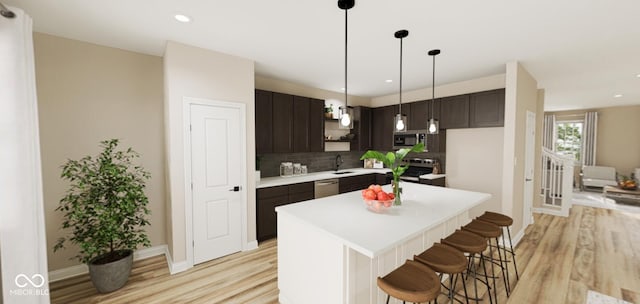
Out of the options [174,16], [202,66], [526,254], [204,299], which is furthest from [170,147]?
[526,254]

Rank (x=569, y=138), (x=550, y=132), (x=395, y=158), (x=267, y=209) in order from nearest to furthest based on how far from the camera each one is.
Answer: (x=395, y=158)
(x=267, y=209)
(x=569, y=138)
(x=550, y=132)

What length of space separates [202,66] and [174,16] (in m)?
0.76

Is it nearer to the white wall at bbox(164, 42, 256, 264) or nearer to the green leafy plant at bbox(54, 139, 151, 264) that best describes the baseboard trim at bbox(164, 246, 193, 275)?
the white wall at bbox(164, 42, 256, 264)

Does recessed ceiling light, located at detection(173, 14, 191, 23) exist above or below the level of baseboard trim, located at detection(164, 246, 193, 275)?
above

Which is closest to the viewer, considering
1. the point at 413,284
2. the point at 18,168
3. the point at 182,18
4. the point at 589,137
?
the point at 413,284

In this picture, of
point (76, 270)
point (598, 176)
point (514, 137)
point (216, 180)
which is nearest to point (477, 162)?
point (514, 137)

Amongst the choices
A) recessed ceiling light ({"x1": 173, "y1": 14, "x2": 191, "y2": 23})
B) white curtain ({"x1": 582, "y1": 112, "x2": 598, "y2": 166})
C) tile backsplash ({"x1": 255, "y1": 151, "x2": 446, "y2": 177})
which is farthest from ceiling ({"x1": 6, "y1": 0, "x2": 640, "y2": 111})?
white curtain ({"x1": 582, "y1": 112, "x2": 598, "y2": 166})

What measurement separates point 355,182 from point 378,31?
3.02m

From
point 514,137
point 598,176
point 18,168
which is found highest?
point 514,137

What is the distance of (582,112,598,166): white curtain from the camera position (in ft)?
25.0

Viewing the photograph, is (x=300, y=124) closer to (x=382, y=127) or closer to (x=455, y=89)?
(x=382, y=127)

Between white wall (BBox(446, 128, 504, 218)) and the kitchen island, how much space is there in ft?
6.69

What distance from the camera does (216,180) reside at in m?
3.08

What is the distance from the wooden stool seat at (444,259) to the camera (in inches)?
66.4
